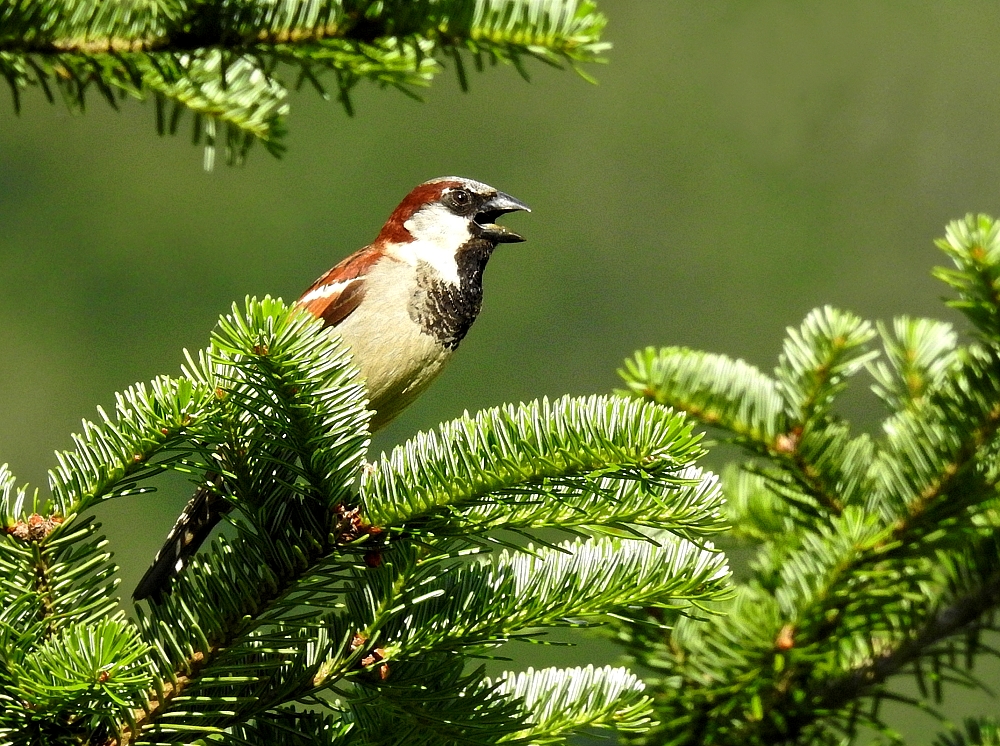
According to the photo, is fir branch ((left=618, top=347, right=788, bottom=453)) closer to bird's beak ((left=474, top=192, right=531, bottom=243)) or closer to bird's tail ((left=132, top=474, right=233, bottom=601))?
bird's tail ((left=132, top=474, right=233, bottom=601))

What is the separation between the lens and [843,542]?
2076 mm

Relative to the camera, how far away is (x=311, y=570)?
5.50ft

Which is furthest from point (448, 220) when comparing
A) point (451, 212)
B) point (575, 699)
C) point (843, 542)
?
point (575, 699)

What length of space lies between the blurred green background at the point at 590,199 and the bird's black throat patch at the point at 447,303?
3490 cm

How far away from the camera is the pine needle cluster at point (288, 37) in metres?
1.91

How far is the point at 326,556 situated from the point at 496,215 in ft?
7.43

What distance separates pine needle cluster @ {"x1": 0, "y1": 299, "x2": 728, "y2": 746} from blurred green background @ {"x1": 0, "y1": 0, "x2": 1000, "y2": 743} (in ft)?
120

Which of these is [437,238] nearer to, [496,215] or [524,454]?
[496,215]

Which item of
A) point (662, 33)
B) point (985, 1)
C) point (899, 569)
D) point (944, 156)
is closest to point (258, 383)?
point (899, 569)

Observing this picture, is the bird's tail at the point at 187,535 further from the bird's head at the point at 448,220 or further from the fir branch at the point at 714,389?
the bird's head at the point at 448,220

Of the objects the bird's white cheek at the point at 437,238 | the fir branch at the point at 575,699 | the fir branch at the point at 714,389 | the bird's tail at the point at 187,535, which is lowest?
the fir branch at the point at 575,699

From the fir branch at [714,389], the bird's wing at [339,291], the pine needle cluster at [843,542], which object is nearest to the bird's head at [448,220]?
the bird's wing at [339,291]

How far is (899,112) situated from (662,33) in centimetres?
2222

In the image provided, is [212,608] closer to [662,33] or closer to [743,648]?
[743,648]
